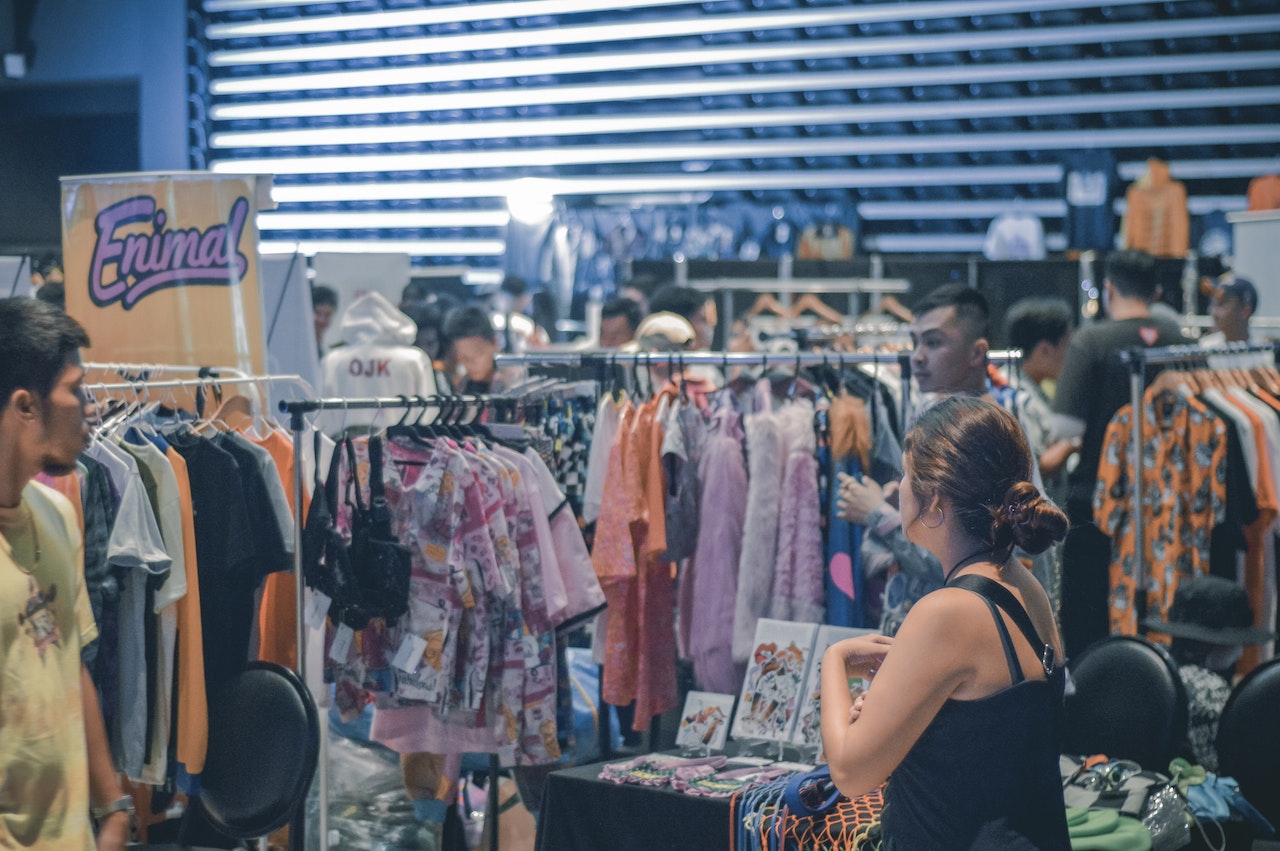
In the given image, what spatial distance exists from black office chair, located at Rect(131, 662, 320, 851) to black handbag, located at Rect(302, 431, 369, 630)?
0.34 metres

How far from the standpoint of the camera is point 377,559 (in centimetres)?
375

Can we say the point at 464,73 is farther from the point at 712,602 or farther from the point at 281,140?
the point at 712,602

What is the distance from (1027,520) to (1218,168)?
30.7 ft

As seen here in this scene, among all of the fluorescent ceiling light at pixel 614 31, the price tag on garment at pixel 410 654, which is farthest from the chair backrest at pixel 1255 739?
the fluorescent ceiling light at pixel 614 31

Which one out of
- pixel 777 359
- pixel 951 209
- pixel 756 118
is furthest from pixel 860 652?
pixel 756 118

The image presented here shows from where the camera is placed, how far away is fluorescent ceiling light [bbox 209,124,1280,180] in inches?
414

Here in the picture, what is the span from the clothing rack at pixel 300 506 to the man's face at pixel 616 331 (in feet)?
8.32

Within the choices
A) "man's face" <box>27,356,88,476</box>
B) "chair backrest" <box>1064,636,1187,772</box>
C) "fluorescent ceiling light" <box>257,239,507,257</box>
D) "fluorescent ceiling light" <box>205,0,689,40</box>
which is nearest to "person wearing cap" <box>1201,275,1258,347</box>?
"chair backrest" <box>1064,636,1187,772</box>

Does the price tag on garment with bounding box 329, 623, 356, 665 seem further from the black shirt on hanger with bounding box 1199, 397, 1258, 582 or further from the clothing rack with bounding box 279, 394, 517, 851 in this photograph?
the black shirt on hanger with bounding box 1199, 397, 1258, 582

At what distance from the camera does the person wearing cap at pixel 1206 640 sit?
414 cm

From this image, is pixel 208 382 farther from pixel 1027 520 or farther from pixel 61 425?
pixel 1027 520

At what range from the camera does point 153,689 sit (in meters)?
3.62

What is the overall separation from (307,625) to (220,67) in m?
11.1

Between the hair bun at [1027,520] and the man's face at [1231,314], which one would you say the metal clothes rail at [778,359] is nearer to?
the hair bun at [1027,520]
